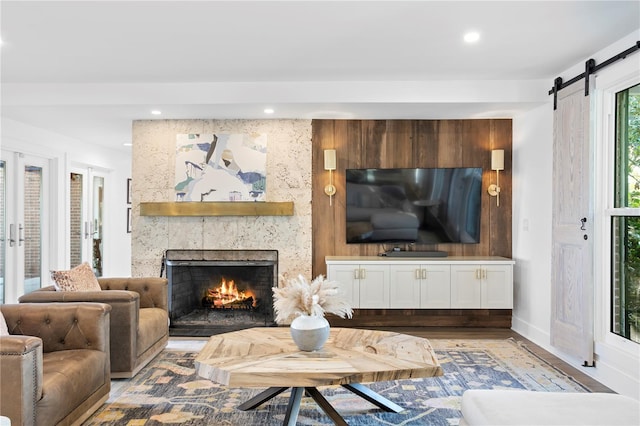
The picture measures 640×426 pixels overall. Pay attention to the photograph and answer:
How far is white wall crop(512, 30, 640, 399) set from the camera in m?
3.52

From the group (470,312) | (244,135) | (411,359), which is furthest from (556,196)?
(244,135)

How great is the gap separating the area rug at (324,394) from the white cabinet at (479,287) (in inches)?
36.6

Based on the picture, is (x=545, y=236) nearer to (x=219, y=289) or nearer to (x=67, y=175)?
(x=219, y=289)

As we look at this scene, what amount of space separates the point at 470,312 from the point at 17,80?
513 cm

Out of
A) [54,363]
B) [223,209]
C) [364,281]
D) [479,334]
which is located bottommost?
[479,334]

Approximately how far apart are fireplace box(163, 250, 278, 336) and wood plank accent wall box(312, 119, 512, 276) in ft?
2.12

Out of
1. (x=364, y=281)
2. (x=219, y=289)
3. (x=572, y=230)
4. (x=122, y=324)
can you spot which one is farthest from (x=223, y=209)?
(x=572, y=230)

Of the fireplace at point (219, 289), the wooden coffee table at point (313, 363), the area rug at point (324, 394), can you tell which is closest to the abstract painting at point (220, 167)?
the fireplace at point (219, 289)

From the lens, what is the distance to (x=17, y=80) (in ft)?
15.3

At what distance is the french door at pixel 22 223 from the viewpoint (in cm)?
564

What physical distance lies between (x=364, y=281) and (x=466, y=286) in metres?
1.07

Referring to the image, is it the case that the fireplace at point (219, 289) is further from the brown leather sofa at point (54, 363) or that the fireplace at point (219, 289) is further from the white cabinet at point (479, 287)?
the brown leather sofa at point (54, 363)

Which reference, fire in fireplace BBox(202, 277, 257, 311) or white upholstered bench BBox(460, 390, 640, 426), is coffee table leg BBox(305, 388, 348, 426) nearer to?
white upholstered bench BBox(460, 390, 640, 426)

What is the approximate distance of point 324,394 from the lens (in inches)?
129
